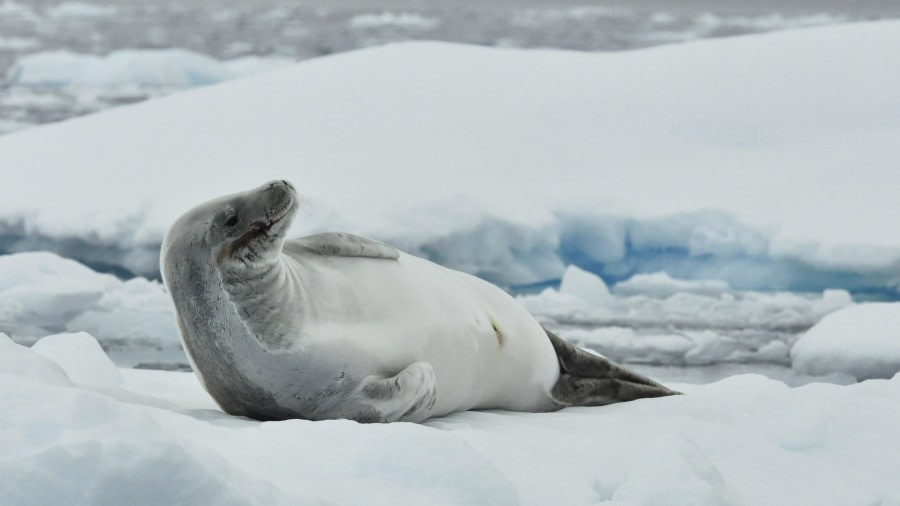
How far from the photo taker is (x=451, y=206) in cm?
598

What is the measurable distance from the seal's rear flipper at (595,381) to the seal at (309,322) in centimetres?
43

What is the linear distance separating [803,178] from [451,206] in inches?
76.6

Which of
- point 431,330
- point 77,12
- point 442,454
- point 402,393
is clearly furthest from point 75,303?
point 77,12

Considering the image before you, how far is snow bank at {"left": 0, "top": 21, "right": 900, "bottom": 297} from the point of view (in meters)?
5.90

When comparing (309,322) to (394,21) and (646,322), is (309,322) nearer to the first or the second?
(646,322)

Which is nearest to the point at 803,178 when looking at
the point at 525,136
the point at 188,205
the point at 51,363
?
the point at 525,136

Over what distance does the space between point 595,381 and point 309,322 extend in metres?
1.06

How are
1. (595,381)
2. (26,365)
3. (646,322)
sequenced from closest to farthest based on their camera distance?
(26,365), (595,381), (646,322)

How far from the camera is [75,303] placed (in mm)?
5352

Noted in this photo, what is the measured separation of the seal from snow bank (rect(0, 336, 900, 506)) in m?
0.10

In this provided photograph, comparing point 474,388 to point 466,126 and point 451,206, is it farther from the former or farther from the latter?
point 466,126

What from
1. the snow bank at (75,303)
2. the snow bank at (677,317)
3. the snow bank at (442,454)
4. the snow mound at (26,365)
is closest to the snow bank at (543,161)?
the snow bank at (677,317)

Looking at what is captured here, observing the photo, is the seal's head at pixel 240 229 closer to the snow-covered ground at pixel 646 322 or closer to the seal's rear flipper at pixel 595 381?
the seal's rear flipper at pixel 595 381

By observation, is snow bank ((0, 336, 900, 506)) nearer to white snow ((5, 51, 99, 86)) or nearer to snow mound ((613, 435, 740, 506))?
snow mound ((613, 435, 740, 506))
